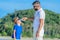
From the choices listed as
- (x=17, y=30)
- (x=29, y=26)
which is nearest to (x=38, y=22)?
(x=17, y=30)

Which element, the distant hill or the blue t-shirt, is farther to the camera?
the distant hill

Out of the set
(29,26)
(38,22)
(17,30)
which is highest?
(38,22)

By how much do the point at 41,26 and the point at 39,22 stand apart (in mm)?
175

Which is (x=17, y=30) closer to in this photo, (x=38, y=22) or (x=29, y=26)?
(x=38, y=22)

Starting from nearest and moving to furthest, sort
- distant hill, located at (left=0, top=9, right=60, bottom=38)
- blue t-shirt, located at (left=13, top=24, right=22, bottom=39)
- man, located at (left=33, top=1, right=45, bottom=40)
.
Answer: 1. man, located at (left=33, top=1, right=45, bottom=40)
2. blue t-shirt, located at (left=13, top=24, right=22, bottom=39)
3. distant hill, located at (left=0, top=9, right=60, bottom=38)

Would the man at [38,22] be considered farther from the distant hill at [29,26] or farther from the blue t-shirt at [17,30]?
the distant hill at [29,26]

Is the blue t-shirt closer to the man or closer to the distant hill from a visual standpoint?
the man

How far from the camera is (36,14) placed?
8.84 metres

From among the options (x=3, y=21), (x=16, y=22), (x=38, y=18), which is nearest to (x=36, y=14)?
(x=38, y=18)

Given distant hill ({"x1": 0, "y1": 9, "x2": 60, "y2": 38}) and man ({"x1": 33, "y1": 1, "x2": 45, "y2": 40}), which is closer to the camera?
man ({"x1": 33, "y1": 1, "x2": 45, "y2": 40})

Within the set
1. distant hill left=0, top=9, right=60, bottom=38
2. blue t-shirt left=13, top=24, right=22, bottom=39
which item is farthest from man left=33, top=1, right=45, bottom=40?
distant hill left=0, top=9, right=60, bottom=38

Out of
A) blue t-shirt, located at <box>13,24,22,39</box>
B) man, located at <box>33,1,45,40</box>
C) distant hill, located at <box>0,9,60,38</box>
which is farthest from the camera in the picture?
distant hill, located at <box>0,9,60,38</box>

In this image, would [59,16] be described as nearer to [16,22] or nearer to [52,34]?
[52,34]

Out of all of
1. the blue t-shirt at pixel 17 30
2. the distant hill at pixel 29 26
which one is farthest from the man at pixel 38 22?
the distant hill at pixel 29 26
